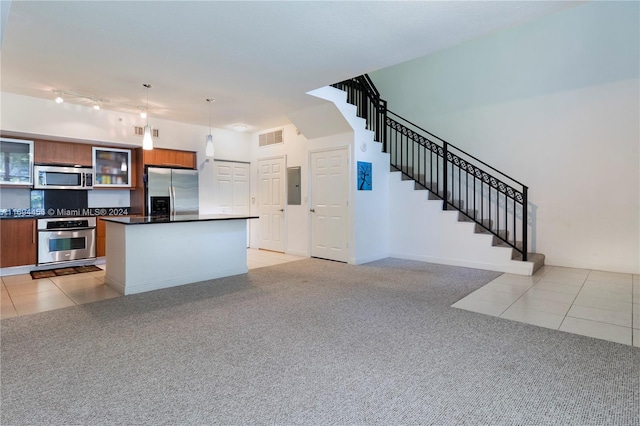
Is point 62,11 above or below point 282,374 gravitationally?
above

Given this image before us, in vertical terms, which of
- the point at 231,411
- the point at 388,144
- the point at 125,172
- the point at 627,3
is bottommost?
the point at 231,411

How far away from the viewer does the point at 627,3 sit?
4938 millimetres

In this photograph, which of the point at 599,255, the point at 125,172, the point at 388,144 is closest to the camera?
the point at 599,255

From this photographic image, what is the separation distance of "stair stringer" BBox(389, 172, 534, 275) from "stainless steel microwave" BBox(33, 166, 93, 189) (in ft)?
18.6

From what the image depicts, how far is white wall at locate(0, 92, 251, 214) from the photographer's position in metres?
5.20

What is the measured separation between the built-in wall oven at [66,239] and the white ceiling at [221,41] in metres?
2.08

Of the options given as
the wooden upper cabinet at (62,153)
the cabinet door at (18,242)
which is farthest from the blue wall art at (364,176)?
the cabinet door at (18,242)

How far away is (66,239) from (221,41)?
4.54 meters

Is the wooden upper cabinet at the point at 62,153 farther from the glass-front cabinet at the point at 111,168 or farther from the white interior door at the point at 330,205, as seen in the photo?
the white interior door at the point at 330,205

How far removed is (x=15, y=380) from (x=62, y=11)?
9.52 feet

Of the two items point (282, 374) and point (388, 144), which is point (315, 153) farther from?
point (282, 374)

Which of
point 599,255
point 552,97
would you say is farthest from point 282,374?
point 552,97

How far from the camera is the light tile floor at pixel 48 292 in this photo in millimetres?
3670

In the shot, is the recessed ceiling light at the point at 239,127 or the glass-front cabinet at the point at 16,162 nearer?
the glass-front cabinet at the point at 16,162
